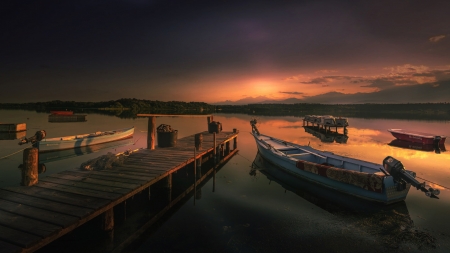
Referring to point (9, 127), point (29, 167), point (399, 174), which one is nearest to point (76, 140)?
point (29, 167)

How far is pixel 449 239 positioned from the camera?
23.4ft

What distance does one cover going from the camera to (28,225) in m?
4.80

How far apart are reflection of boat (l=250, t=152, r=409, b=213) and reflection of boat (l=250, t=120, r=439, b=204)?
0.87 ft

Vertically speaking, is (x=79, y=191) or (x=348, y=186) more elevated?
(x=79, y=191)

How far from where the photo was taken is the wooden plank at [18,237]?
420cm

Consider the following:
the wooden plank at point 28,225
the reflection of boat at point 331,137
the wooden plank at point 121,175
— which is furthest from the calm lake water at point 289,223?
the reflection of boat at point 331,137

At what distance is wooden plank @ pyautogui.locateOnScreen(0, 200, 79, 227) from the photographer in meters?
5.01

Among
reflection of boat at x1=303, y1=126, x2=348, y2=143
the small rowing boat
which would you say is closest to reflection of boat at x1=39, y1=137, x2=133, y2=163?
the small rowing boat

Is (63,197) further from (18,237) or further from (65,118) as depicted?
(65,118)

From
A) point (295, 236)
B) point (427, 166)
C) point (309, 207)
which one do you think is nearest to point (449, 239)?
point (309, 207)

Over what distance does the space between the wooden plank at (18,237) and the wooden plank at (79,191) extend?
1985mm

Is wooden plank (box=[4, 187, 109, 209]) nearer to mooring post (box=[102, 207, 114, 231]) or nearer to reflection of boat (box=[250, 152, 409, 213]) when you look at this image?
mooring post (box=[102, 207, 114, 231])

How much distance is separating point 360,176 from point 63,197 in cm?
1057

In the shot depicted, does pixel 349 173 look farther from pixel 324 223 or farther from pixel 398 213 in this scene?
pixel 324 223
